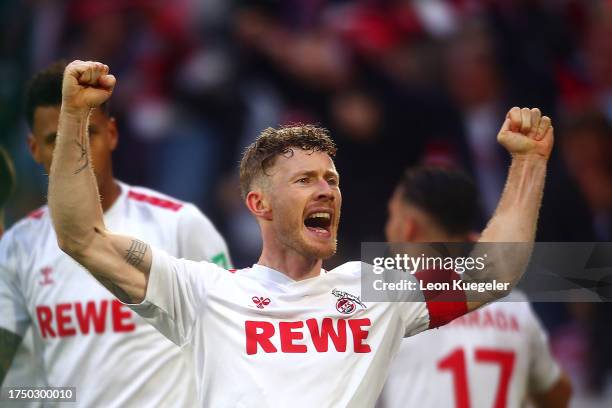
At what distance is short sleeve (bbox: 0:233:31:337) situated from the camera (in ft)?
15.7

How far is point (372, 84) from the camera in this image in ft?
25.9

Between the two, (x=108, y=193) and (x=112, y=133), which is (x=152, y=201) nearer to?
(x=108, y=193)

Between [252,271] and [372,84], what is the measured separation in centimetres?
420

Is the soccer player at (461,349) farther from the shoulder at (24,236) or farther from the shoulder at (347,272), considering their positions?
the shoulder at (24,236)

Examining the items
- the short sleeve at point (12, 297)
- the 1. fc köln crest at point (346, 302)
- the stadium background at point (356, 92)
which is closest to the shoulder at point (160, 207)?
the short sleeve at point (12, 297)

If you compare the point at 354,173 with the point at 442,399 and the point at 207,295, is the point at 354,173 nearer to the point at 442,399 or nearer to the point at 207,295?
the point at 442,399

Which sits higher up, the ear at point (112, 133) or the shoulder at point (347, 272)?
the ear at point (112, 133)

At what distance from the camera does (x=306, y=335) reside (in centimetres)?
371

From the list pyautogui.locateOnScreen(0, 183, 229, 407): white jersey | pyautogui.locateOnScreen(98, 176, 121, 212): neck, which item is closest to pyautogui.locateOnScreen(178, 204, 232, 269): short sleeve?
pyautogui.locateOnScreen(0, 183, 229, 407): white jersey

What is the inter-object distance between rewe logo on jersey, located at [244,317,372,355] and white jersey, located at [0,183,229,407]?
0.99 metres

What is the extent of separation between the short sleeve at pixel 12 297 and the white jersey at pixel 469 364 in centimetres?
184

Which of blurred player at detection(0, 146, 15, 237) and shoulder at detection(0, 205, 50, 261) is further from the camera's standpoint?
blurred player at detection(0, 146, 15, 237)

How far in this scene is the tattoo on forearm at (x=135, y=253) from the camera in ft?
11.5

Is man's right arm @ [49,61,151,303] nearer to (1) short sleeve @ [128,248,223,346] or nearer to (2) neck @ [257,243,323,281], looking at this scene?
(1) short sleeve @ [128,248,223,346]
